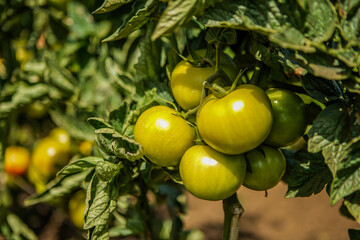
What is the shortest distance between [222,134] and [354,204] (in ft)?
0.59

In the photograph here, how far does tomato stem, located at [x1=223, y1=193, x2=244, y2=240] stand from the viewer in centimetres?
51

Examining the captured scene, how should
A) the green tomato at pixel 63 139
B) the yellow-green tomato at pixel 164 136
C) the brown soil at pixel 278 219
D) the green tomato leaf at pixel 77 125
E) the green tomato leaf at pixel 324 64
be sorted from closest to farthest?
the green tomato leaf at pixel 324 64 → the yellow-green tomato at pixel 164 136 → the green tomato leaf at pixel 77 125 → the green tomato at pixel 63 139 → the brown soil at pixel 278 219

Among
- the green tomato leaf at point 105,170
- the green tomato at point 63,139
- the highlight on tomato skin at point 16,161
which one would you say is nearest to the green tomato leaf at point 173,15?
the green tomato leaf at point 105,170

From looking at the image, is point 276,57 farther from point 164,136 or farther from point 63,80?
point 63,80

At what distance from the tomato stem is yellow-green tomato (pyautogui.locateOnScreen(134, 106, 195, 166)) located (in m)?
0.11

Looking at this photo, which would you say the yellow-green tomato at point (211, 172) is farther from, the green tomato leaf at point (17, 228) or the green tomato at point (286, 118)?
the green tomato leaf at point (17, 228)

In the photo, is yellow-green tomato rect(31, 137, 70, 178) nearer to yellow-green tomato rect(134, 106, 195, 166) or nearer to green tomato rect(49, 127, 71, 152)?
green tomato rect(49, 127, 71, 152)

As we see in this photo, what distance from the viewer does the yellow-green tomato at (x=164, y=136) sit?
0.45 metres

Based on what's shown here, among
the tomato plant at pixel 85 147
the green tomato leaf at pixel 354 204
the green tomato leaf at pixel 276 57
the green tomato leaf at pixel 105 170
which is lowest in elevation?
the tomato plant at pixel 85 147

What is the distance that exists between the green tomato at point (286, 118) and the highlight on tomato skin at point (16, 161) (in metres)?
0.91

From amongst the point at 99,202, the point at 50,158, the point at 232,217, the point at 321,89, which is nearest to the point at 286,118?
the point at 321,89

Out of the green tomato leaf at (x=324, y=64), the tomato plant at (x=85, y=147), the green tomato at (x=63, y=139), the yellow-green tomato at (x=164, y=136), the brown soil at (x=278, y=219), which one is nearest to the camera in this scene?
the green tomato leaf at (x=324, y=64)

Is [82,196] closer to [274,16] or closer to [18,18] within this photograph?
[18,18]

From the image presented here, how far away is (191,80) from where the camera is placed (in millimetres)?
468
